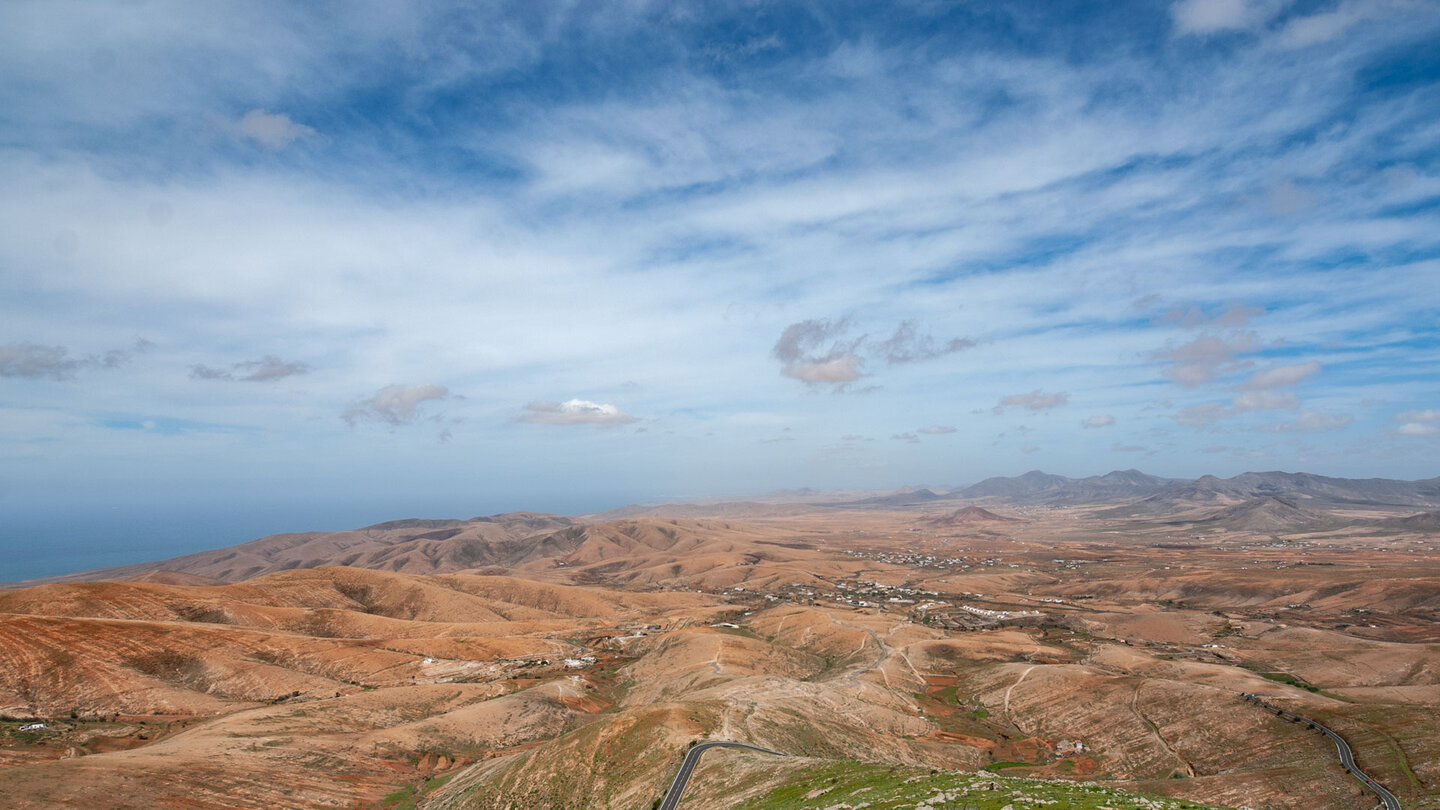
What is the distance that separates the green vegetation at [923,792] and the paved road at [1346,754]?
25984 millimetres

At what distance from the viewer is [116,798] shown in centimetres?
4744

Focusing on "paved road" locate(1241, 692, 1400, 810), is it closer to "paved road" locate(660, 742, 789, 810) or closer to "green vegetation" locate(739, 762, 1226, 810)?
"green vegetation" locate(739, 762, 1226, 810)

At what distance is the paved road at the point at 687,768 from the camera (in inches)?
1809

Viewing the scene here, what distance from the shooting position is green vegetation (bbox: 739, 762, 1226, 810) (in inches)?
1267

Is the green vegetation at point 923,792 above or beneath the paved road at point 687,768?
above

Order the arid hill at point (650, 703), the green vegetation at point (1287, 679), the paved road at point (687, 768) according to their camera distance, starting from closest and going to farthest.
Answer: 1. the paved road at point (687, 768)
2. the arid hill at point (650, 703)
3. the green vegetation at point (1287, 679)

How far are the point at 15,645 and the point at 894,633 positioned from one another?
5310 inches

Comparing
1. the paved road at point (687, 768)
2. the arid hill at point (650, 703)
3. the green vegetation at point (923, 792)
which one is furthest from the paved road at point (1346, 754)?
the paved road at point (687, 768)

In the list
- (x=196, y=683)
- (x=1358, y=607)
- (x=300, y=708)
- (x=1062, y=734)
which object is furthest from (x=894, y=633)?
(x=1358, y=607)

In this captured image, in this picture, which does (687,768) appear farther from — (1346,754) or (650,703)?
(1346,754)

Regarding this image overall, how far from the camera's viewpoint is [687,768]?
50188 mm

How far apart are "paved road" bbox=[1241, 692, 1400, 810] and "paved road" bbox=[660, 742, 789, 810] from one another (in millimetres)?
46898

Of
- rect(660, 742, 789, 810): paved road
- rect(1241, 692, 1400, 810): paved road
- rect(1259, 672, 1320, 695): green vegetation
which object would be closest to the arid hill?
rect(1259, 672, 1320, 695): green vegetation

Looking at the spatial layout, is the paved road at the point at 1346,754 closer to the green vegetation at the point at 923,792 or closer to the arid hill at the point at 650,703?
the arid hill at the point at 650,703
